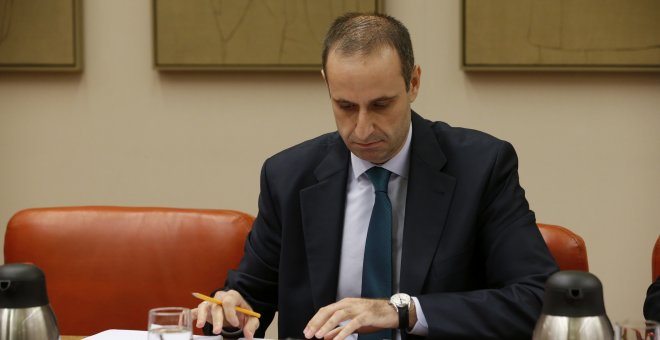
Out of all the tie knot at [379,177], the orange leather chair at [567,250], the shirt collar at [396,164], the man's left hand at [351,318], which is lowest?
the man's left hand at [351,318]

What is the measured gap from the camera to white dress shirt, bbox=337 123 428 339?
8.51 feet

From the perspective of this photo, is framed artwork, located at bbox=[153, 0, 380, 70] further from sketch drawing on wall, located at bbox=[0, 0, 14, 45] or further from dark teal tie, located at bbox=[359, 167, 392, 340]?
dark teal tie, located at bbox=[359, 167, 392, 340]

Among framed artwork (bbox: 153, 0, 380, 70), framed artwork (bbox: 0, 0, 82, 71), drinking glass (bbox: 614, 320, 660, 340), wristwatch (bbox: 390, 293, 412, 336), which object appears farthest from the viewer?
framed artwork (bbox: 0, 0, 82, 71)

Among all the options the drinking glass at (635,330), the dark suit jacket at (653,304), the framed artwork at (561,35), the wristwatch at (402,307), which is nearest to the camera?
the drinking glass at (635,330)

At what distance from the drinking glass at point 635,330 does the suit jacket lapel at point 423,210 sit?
31.1 inches

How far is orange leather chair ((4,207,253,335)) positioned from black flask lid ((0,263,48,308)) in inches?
34.6

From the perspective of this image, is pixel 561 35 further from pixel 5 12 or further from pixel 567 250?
pixel 5 12

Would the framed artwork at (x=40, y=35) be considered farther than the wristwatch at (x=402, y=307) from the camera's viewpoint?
Yes

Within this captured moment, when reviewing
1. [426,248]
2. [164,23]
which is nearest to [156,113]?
[164,23]

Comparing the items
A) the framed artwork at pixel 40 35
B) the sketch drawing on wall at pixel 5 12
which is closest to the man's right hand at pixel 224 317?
the framed artwork at pixel 40 35

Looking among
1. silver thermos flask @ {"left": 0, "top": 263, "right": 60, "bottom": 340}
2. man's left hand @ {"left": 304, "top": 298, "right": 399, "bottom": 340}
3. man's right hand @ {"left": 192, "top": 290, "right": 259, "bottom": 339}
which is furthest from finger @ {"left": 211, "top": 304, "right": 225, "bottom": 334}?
silver thermos flask @ {"left": 0, "top": 263, "right": 60, "bottom": 340}

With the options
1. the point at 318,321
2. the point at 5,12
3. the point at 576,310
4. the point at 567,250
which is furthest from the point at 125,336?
the point at 5,12

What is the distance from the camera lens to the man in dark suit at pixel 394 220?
7.55 ft

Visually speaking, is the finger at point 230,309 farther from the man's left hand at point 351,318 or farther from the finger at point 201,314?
the man's left hand at point 351,318
